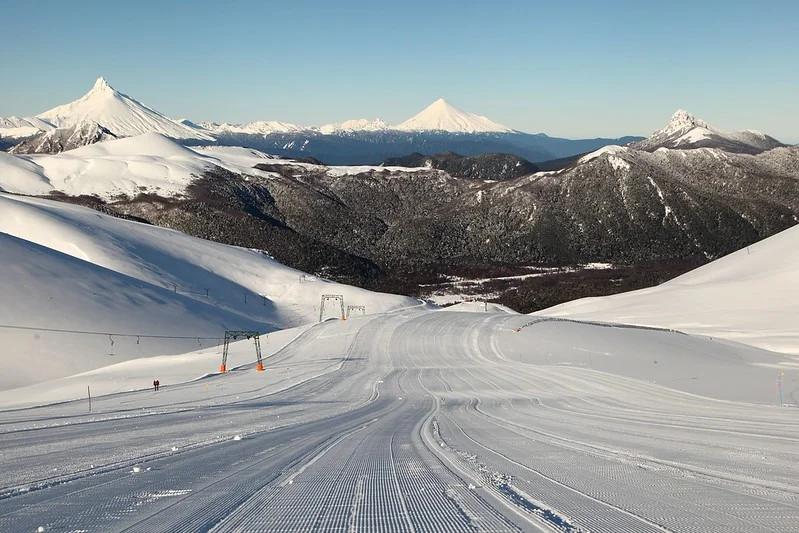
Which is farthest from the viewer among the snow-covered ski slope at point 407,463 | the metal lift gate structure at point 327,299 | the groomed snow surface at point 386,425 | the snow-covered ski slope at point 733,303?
the metal lift gate structure at point 327,299

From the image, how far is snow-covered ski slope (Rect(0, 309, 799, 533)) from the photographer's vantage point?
262 inches

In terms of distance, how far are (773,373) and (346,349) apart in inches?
1174

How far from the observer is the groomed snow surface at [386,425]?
6961mm

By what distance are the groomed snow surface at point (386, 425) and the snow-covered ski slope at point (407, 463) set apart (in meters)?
0.05

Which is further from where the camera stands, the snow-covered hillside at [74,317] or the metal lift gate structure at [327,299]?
the metal lift gate structure at [327,299]

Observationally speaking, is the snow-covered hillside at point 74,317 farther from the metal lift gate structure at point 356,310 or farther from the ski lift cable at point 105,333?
the metal lift gate structure at point 356,310

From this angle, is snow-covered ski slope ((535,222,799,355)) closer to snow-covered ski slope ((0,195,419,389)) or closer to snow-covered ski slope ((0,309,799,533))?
snow-covered ski slope ((0,309,799,533))

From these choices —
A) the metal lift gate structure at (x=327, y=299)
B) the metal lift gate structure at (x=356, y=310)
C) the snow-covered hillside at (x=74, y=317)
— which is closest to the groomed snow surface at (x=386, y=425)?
the snow-covered hillside at (x=74, y=317)

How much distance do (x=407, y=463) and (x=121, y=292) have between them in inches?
2289

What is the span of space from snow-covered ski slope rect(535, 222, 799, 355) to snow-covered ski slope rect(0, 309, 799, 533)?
29.7 meters

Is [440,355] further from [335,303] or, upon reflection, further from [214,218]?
[214,218]

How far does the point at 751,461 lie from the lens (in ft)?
32.1

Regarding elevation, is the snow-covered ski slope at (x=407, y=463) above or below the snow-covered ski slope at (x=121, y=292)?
below

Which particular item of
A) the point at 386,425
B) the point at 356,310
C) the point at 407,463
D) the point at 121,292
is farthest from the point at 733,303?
the point at 407,463
